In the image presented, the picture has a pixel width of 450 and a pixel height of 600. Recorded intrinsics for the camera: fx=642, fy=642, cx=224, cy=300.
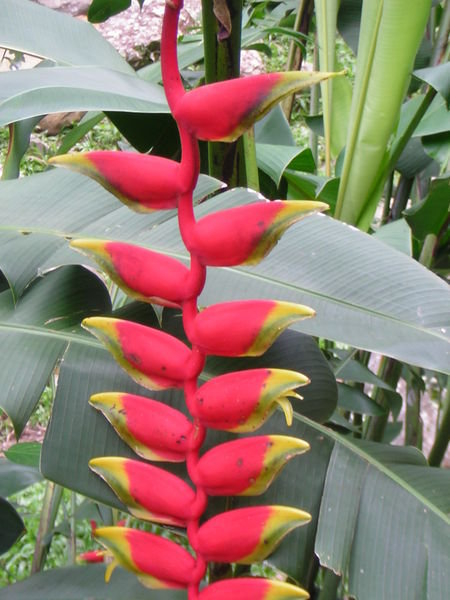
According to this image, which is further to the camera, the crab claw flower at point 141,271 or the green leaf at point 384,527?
the green leaf at point 384,527

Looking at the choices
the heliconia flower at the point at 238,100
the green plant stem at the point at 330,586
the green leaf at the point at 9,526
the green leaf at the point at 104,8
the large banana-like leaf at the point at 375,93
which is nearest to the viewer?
the heliconia flower at the point at 238,100

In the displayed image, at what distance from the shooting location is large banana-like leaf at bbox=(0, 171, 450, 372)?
1.40 ft

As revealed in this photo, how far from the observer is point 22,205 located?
1.77 feet

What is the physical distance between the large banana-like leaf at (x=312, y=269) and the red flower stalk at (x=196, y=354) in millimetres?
150

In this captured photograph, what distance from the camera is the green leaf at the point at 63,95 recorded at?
0.50 m

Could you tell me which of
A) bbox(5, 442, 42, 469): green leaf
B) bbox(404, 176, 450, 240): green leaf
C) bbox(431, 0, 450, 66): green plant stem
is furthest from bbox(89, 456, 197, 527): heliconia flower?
bbox(431, 0, 450, 66): green plant stem

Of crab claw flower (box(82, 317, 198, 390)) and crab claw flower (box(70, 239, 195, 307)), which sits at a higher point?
crab claw flower (box(70, 239, 195, 307))

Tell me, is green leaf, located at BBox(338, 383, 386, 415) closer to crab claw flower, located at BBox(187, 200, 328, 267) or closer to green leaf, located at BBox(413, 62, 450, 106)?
green leaf, located at BBox(413, 62, 450, 106)

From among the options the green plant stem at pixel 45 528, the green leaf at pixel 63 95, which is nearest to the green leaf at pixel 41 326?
the green leaf at pixel 63 95

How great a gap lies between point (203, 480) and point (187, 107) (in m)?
0.17

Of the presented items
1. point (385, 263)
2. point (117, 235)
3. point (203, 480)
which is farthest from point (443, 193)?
point (203, 480)

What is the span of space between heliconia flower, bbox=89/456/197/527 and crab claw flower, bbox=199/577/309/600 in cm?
3

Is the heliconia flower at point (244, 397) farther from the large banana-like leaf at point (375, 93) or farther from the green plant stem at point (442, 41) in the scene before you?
the green plant stem at point (442, 41)

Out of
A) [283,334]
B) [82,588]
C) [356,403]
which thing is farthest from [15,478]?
[283,334]
